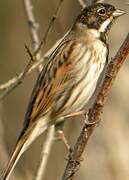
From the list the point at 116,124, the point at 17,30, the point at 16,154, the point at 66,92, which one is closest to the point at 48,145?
the point at 16,154

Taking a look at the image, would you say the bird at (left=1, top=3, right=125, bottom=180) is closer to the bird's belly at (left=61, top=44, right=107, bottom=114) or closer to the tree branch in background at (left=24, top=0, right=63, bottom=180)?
the bird's belly at (left=61, top=44, right=107, bottom=114)

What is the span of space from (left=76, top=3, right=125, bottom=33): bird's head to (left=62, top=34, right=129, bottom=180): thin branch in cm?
140

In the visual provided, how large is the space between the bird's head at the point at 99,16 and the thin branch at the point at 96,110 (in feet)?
4.60

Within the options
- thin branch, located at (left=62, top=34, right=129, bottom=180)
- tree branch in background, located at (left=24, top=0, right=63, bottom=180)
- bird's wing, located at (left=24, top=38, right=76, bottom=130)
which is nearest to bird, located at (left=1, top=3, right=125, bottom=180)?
bird's wing, located at (left=24, top=38, right=76, bottom=130)

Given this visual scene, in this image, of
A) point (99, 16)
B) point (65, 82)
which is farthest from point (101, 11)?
point (65, 82)

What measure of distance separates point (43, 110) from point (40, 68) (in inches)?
15.7

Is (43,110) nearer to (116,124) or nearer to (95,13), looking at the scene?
(95,13)

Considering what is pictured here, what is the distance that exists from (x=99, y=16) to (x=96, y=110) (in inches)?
60.5

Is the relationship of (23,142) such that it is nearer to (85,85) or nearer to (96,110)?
(85,85)

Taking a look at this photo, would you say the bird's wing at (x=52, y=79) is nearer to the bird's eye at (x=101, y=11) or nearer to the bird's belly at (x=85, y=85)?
the bird's belly at (x=85, y=85)

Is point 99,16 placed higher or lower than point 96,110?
lower

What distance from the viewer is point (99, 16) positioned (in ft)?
20.0

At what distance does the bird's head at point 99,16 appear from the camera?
603 cm

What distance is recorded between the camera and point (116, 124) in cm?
707
